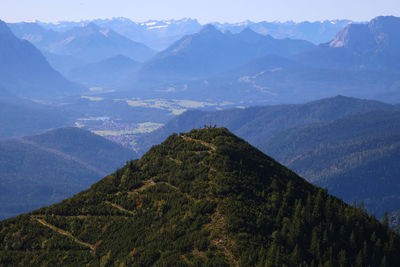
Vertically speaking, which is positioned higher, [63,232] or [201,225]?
[201,225]

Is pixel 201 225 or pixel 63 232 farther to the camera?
pixel 63 232

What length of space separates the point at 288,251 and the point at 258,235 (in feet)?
18.5

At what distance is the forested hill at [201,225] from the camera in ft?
238

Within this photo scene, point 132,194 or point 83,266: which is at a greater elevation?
point 132,194

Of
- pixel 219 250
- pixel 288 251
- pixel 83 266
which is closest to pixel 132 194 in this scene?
pixel 83 266

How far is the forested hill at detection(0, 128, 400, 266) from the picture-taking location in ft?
238

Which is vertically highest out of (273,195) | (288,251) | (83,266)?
(273,195)

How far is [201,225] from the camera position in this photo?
78.3 m

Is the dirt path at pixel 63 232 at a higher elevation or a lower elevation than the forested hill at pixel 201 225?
lower

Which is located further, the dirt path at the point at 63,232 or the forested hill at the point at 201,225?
the dirt path at the point at 63,232

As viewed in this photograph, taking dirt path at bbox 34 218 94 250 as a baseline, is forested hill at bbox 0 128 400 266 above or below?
above

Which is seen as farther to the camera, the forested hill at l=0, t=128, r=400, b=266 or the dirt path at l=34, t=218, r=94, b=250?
the dirt path at l=34, t=218, r=94, b=250

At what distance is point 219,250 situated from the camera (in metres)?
71.5

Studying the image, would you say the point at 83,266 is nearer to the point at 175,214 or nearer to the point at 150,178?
the point at 175,214
